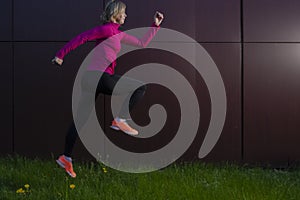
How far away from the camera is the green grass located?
4207mm

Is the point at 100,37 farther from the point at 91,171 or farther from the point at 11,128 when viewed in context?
the point at 11,128

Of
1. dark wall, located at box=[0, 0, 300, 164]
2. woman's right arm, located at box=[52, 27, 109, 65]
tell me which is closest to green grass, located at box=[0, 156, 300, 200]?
dark wall, located at box=[0, 0, 300, 164]

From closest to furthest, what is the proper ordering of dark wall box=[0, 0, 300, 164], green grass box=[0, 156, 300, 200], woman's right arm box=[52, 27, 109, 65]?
woman's right arm box=[52, 27, 109, 65] < green grass box=[0, 156, 300, 200] < dark wall box=[0, 0, 300, 164]

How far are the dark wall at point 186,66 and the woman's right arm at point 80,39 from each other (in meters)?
1.63

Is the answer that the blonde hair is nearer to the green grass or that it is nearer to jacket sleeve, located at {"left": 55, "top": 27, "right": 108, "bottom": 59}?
jacket sleeve, located at {"left": 55, "top": 27, "right": 108, "bottom": 59}

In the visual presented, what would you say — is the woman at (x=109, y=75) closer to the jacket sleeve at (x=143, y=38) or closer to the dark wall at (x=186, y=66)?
the jacket sleeve at (x=143, y=38)

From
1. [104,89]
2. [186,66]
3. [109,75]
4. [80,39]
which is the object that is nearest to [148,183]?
[104,89]

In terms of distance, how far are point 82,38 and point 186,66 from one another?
82.9 inches

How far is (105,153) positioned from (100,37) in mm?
2128

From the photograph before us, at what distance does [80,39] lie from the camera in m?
4.16

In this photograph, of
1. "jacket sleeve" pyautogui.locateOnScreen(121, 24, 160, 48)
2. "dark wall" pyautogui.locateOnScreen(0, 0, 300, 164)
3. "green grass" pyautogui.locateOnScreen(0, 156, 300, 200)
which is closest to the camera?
"green grass" pyautogui.locateOnScreen(0, 156, 300, 200)

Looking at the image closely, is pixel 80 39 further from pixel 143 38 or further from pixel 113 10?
pixel 143 38

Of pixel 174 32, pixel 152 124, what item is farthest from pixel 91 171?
pixel 174 32

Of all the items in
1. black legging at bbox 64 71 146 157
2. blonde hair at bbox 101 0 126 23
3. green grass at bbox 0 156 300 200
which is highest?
blonde hair at bbox 101 0 126 23
